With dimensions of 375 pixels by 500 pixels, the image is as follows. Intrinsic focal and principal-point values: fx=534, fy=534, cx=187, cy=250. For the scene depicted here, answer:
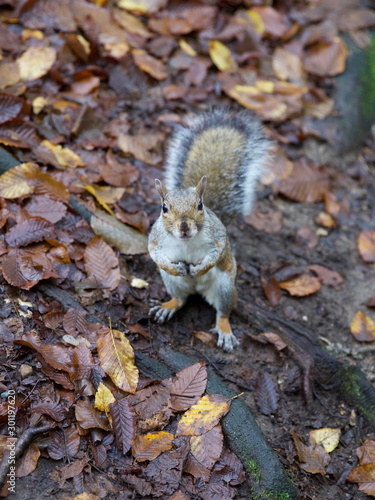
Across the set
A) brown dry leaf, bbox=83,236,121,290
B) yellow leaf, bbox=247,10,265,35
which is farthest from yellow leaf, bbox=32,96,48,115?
yellow leaf, bbox=247,10,265,35

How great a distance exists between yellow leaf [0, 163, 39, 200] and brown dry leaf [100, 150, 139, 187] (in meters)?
0.55

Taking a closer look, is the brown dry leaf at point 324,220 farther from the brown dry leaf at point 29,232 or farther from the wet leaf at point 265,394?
the brown dry leaf at point 29,232

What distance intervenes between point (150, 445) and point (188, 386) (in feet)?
1.21

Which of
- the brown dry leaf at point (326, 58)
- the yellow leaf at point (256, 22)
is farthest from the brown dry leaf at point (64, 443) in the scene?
the yellow leaf at point (256, 22)

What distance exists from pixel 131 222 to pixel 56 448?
5.21 ft

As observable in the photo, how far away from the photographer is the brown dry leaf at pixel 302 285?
364cm

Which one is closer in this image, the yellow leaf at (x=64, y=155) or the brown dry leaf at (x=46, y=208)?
the brown dry leaf at (x=46, y=208)

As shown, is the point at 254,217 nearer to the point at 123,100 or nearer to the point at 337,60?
the point at 123,100

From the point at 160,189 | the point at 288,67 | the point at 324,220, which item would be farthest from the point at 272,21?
the point at 160,189

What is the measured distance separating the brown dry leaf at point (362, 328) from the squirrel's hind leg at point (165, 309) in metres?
1.18

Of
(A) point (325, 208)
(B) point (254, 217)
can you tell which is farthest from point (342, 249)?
(B) point (254, 217)

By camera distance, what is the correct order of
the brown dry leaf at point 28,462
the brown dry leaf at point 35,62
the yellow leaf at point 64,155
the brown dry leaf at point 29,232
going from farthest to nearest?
the brown dry leaf at point 35,62 < the yellow leaf at point 64,155 < the brown dry leaf at point 29,232 < the brown dry leaf at point 28,462

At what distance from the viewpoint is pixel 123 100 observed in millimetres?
4297

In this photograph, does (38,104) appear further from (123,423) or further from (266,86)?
(123,423)
